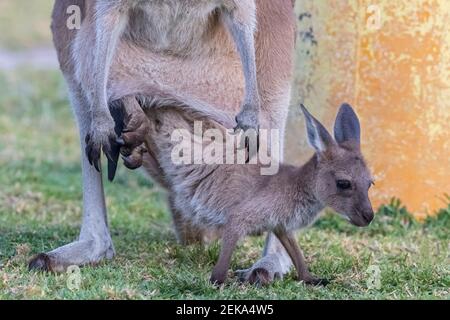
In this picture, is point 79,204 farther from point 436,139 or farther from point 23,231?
point 436,139

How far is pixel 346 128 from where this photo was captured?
3928mm

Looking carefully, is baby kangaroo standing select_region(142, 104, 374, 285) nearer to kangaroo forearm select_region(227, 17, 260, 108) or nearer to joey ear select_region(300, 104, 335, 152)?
joey ear select_region(300, 104, 335, 152)

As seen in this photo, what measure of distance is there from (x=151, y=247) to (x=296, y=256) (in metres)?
0.88

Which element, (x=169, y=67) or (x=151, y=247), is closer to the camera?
(x=169, y=67)

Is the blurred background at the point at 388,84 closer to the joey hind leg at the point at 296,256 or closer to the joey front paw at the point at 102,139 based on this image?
the joey hind leg at the point at 296,256

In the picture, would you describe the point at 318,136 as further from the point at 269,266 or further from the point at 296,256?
the point at 269,266

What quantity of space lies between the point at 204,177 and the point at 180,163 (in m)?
0.12

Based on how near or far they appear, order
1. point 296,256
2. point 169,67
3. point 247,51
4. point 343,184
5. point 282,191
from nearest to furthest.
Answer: point 343,184
point 282,191
point 296,256
point 247,51
point 169,67

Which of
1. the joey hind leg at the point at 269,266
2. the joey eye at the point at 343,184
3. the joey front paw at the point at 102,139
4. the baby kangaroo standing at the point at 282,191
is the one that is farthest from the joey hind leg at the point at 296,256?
the joey front paw at the point at 102,139

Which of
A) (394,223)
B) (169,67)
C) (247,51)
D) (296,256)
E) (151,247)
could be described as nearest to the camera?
(296,256)

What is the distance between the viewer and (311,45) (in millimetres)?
5523

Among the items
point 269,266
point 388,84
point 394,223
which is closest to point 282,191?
point 269,266

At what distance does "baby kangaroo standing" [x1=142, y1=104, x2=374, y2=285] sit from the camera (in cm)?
378

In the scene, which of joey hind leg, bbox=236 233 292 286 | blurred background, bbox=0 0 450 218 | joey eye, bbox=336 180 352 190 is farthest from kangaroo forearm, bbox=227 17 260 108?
blurred background, bbox=0 0 450 218
